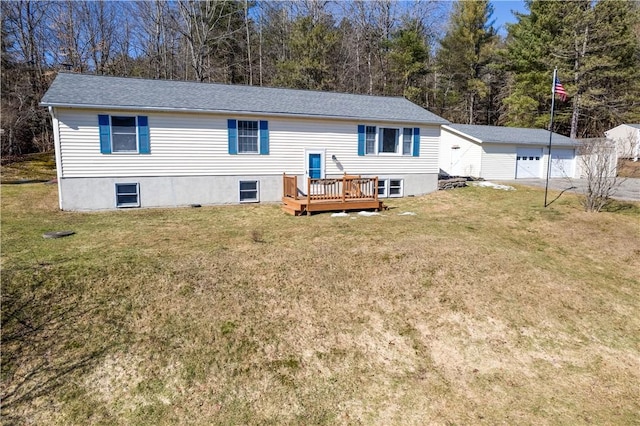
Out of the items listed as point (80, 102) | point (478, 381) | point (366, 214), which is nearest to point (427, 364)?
point (478, 381)

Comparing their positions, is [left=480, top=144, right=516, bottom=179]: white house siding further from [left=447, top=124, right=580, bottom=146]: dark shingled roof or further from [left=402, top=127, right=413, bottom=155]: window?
[left=402, top=127, right=413, bottom=155]: window

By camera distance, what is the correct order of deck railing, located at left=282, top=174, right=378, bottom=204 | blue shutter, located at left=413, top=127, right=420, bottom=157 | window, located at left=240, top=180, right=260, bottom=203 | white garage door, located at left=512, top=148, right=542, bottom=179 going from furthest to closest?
white garage door, located at left=512, top=148, right=542, bottom=179 → blue shutter, located at left=413, top=127, right=420, bottom=157 → window, located at left=240, top=180, right=260, bottom=203 → deck railing, located at left=282, top=174, right=378, bottom=204

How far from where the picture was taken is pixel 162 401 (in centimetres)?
446

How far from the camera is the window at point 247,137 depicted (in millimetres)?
14281

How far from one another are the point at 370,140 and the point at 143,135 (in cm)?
877

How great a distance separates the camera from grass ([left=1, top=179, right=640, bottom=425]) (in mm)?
4492

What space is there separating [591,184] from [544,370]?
10526mm

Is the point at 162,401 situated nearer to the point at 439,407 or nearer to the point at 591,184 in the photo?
the point at 439,407

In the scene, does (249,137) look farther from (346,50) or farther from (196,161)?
(346,50)

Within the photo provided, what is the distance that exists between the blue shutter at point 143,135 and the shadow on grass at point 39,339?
7.13m

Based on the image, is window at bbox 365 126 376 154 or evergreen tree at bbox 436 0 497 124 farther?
evergreen tree at bbox 436 0 497 124

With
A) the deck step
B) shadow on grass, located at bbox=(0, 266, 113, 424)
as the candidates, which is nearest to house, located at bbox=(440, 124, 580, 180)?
the deck step

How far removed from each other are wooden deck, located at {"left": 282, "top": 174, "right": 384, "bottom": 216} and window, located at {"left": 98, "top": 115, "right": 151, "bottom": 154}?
5.06 m

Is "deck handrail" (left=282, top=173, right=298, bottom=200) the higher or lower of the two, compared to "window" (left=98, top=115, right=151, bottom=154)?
lower
